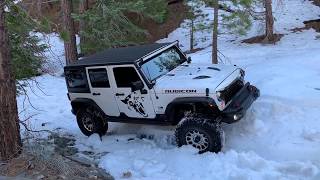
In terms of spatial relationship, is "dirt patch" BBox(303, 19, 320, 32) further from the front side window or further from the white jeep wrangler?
the front side window

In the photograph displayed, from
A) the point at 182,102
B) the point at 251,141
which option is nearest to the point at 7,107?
the point at 182,102

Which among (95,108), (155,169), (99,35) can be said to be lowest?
(155,169)

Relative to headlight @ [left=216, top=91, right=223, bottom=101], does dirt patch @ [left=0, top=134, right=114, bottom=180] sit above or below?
below

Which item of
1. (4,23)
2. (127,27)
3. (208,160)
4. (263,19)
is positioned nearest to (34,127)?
(4,23)

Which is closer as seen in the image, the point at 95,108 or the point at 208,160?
the point at 208,160

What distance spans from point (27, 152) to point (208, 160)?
10.3 ft

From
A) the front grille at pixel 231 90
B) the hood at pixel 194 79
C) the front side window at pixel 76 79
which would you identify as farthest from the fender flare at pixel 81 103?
the front grille at pixel 231 90

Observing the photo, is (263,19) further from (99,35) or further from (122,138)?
(122,138)

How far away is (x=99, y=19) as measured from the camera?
1738 centimetres

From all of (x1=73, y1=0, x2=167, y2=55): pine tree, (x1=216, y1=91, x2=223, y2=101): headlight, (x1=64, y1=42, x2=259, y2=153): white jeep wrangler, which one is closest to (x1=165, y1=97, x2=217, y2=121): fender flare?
(x1=64, y1=42, x2=259, y2=153): white jeep wrangler

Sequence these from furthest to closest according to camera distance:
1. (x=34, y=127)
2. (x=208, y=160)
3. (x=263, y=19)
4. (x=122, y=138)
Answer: (x=263, y=19) < (x=34, y=127) < (x=122, y=138) < (x=208, y=160)

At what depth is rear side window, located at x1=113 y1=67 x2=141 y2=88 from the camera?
8922 mm

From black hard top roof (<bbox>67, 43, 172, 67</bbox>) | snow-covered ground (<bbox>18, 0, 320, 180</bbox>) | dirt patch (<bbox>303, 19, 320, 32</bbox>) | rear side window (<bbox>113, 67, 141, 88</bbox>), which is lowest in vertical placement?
snow-covered ground (<bbox>18, 0, 320, 180</bbox>)

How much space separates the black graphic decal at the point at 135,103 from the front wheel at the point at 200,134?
1.02 metres
